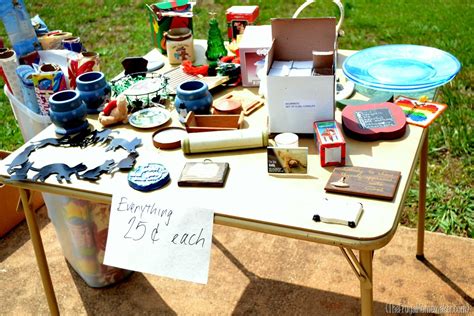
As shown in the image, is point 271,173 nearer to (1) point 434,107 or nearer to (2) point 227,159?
(2) point 227,159

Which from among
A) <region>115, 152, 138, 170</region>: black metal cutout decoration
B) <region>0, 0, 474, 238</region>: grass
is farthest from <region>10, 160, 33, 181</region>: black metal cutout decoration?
<region>0, 0, 474, 238</region>: grass

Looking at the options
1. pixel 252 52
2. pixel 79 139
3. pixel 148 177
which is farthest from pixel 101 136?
pixel 252 52

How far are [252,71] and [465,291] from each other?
43.3 inches

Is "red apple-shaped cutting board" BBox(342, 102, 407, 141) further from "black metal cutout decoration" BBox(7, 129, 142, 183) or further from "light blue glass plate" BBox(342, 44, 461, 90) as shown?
"black metal cutout decoration" BBox(7, 129, 142, 183)

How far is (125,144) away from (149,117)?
162mm

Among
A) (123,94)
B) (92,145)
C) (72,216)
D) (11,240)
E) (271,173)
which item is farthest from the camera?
(11,240)

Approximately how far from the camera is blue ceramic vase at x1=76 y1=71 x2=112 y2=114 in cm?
169

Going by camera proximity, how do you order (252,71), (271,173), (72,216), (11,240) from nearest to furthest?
(271,173) < (252,71) < (72,216) < (11,240)

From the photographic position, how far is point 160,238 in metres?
1.29

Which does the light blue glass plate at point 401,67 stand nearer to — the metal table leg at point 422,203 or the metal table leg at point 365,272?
the metal table leg at point 422,203

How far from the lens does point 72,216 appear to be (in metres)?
2.02

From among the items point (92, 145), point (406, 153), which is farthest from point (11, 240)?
point (406, 153)

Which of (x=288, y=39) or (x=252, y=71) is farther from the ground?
(x=288, y=39)

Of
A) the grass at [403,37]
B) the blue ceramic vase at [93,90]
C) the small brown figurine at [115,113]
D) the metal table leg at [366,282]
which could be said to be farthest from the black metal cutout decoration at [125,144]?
the grass at [403,37]
